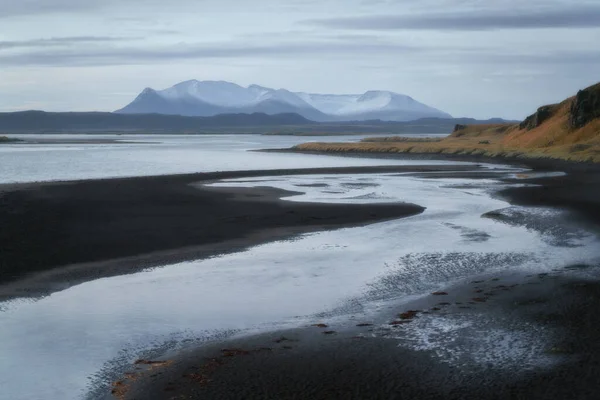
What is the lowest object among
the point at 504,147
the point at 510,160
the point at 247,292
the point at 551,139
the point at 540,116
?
the point at 247,292

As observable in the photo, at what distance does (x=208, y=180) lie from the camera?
55.0 metres

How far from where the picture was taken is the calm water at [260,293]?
13172 mm

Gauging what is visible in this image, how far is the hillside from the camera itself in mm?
79250

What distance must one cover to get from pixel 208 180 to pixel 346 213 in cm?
2187

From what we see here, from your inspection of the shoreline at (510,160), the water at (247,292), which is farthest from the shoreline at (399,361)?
the shoreline at (510,160)

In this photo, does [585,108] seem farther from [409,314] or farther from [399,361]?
[399,361]

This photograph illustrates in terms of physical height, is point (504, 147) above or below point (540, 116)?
below

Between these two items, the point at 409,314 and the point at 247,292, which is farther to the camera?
the point at 247,292

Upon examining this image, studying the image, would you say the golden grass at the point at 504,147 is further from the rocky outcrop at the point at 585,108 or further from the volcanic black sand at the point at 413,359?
the volcanic black sand at the point at 413,359

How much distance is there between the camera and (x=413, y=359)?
12.9 meters

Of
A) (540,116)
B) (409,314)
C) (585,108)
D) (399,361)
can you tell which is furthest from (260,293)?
(540,116)

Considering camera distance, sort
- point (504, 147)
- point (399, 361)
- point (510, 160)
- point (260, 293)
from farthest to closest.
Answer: point (504, 147)
point (510, 160)
point (260, 293)
point (399, 361)

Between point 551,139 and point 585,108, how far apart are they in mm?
5019

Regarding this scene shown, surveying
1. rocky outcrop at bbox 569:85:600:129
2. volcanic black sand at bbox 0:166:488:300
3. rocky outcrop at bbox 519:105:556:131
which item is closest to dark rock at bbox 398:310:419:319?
volcanic black sand at bbox 0:166:488:300
